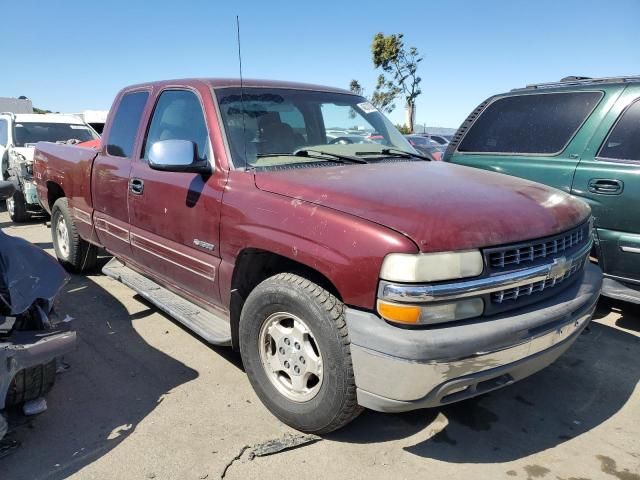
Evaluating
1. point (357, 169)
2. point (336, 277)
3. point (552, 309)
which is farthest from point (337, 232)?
point (552, 309)

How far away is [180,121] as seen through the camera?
358cm

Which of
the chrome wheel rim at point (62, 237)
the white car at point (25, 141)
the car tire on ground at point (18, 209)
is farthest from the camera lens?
the car tire on ground at point (18, 209)

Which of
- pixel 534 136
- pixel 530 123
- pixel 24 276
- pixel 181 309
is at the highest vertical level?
pixel 530 123

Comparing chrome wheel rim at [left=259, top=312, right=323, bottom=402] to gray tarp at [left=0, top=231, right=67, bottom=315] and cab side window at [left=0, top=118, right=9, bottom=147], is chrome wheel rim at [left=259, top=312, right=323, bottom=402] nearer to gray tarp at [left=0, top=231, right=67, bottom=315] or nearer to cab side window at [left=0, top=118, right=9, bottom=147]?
gray tarp at [left=0, top=231, right=67, bottom=315]

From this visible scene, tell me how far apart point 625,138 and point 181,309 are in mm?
3641

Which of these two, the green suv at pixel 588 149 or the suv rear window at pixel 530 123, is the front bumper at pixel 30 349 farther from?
the suv rear window at pixel 530 123

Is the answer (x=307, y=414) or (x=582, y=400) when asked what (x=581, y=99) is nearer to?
(x=582, y=400)

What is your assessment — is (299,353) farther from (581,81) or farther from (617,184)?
(581,81)

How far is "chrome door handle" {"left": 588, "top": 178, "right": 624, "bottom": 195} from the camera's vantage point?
380cm

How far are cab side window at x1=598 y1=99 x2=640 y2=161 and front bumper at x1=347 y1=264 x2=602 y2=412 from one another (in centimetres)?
220

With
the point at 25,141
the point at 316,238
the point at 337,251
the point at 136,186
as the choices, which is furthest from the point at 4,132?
the point at 337,251

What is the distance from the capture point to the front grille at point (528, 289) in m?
2.27

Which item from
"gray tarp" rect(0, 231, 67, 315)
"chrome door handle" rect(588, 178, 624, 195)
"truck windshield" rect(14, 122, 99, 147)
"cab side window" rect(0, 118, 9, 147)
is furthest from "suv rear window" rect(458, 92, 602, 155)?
"cab side window" rect(0, 118, 9, 147)

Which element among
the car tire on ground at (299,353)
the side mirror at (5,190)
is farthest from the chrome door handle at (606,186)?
the side mirror at (5,190)
